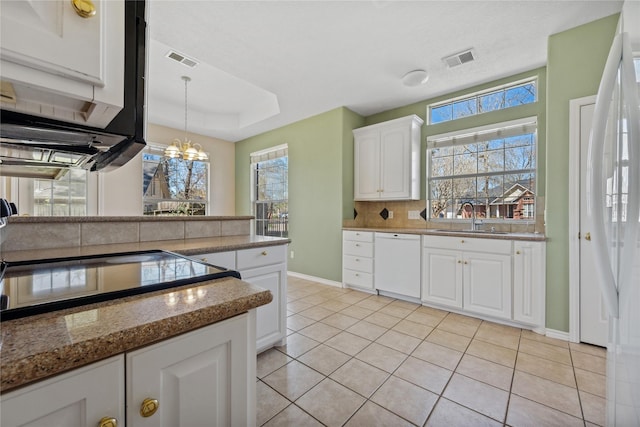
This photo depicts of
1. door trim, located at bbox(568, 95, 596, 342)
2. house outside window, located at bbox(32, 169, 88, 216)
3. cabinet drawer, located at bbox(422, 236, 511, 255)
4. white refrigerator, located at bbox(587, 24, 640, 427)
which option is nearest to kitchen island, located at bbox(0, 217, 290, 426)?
white refrigerator, located at bbox(587, 24, 640, 427)

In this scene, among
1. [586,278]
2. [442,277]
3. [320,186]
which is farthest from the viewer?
[320,186]

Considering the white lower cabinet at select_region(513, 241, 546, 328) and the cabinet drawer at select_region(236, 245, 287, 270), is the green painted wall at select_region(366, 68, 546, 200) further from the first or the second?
the cabinet drawer at select_region(236, 245, 287, 270)

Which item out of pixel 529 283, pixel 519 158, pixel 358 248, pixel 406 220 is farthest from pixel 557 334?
pixel 358 248

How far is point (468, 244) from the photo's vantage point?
2734mm

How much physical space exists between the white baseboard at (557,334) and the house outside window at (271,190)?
12.0ft

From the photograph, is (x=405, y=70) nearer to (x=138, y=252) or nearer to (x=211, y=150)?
(x=138, y=252)

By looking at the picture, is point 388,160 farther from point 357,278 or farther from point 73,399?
point 73,399

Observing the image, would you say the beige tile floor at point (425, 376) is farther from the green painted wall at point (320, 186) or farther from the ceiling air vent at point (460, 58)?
the ceiling air vent at point (460, 58)

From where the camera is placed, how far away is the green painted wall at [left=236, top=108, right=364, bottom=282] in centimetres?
393

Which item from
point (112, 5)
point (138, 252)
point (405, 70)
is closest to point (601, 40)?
point (405, 70)

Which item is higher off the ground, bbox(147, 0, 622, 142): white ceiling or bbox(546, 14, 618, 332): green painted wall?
bbox(147, 0, 622, 142): white ceiling

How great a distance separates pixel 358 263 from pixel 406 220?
97cm

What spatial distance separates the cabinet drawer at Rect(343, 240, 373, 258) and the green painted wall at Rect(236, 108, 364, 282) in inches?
5.3

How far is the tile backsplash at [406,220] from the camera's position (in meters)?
2.96
